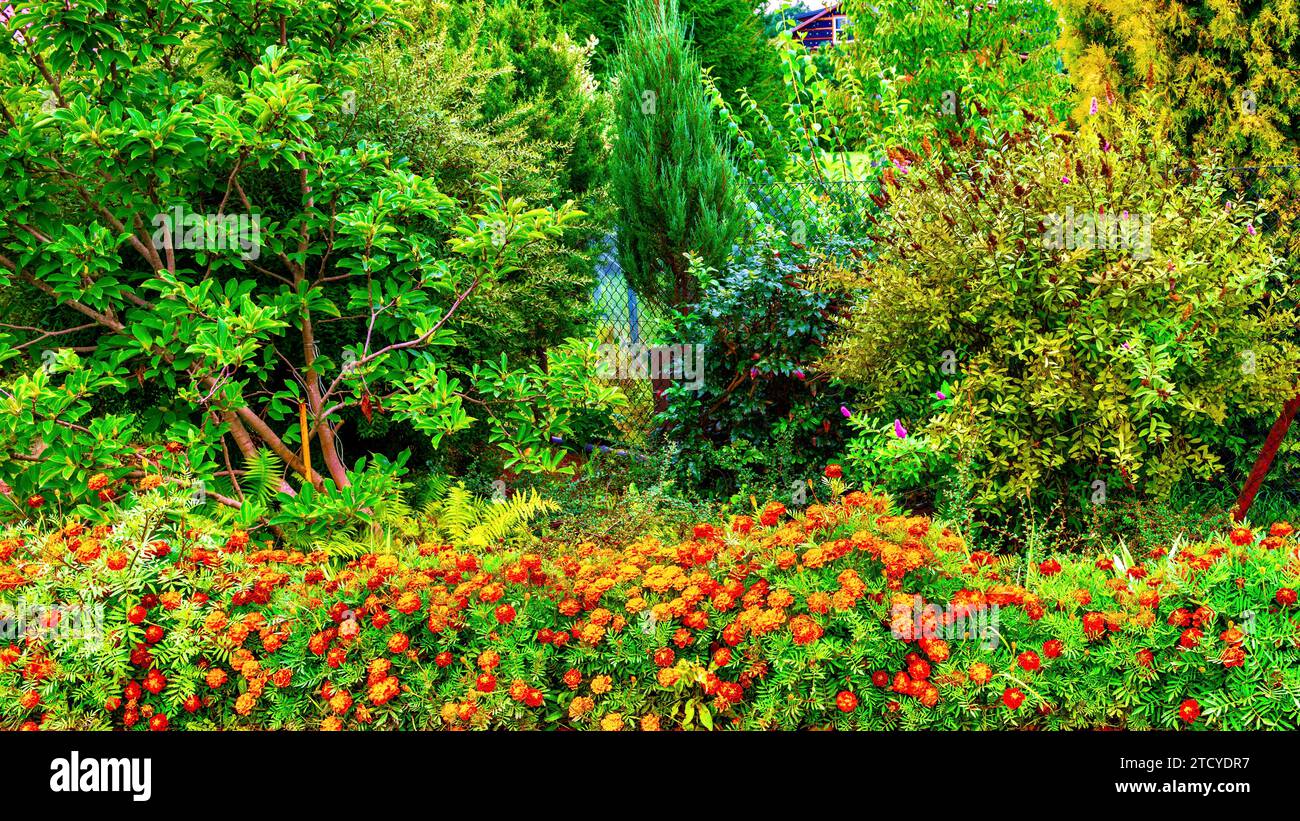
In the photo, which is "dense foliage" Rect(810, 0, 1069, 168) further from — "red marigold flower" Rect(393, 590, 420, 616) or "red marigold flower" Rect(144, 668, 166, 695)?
"red marigold flower" Rect(144, 668, 166, 695)

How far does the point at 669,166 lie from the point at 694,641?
19.9 feet

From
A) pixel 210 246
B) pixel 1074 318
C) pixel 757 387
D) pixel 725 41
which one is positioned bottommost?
pixel 757 387

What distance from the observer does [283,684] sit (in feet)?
9.21

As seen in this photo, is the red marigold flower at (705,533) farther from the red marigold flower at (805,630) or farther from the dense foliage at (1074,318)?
the dense foliage at (1074,318)

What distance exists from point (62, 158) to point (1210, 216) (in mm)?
5177

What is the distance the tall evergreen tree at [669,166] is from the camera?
826cm

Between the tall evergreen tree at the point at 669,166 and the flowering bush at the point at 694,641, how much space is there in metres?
5.42

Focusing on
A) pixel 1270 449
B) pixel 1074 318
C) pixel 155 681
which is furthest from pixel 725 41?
pixel 155 681

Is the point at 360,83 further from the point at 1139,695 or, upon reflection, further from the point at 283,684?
the point at 1139,695

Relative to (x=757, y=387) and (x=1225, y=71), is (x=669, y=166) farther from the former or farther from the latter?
(x=1225, y=71)

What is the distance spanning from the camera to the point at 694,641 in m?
2.84

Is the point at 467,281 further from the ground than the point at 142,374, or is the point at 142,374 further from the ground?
the point at 467,281

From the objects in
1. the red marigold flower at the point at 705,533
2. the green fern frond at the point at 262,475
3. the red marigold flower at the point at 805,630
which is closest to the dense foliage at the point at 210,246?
the green fern frond at the point at 262,475

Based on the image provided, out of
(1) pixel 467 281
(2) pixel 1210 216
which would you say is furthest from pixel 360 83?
(2) pixel 1210 216
